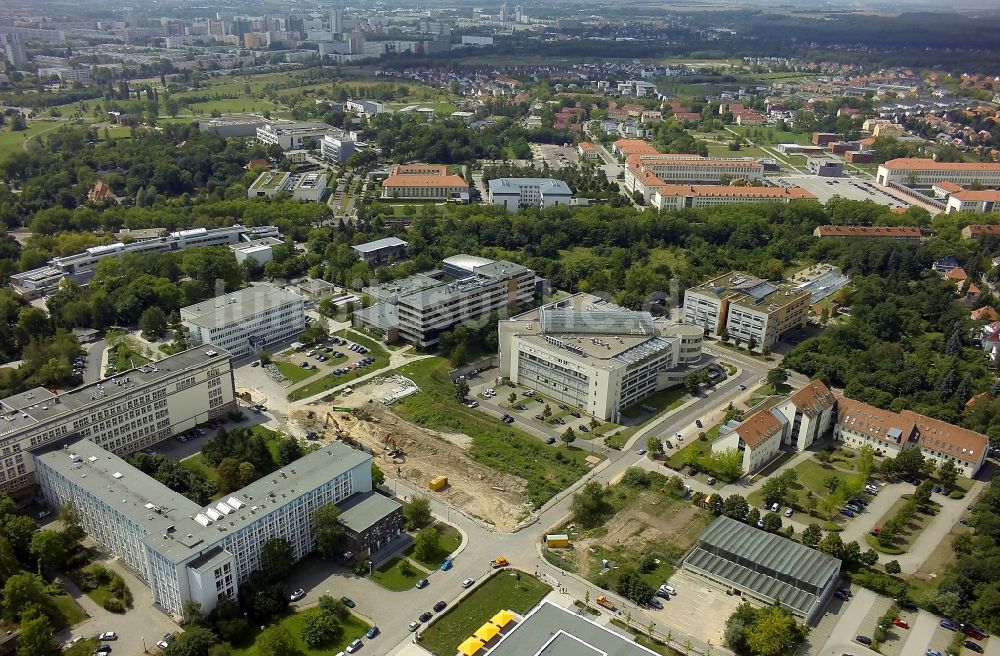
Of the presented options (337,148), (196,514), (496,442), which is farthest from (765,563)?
(337,148)

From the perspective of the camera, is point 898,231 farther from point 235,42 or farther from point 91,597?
point 235,42

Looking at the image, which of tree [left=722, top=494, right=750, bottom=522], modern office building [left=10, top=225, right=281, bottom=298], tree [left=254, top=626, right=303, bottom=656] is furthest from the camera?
modern office building [left=10, top=225, right=281, bottom=298]

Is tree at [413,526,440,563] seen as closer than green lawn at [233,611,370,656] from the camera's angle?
No

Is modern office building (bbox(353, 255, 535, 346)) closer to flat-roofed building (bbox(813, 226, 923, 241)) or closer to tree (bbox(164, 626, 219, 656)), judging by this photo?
tree (bbox(164, 626, 219, 656))

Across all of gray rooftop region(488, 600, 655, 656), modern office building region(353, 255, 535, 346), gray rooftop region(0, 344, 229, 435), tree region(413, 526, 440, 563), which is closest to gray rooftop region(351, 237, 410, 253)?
modern office building region(353, 255, 535, 346)

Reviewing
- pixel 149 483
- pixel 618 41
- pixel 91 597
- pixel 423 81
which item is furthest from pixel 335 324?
pixel 618 41

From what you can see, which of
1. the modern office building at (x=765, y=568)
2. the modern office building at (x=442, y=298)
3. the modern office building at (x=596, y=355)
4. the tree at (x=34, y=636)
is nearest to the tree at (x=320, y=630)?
the tree at (x=34, y=636)

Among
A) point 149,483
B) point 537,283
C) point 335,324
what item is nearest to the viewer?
point 149,483

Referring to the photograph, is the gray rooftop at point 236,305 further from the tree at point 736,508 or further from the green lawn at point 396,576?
the tree at point 736,508
